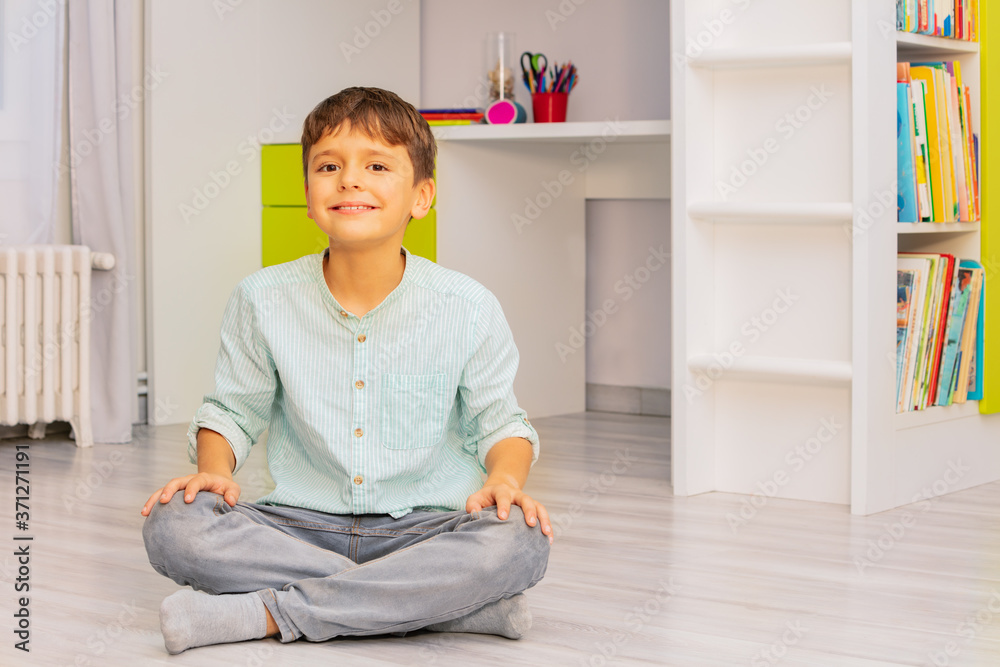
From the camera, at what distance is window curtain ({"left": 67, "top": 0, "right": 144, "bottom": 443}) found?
2.75 metres

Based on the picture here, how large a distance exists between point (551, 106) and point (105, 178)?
1079 millimetres

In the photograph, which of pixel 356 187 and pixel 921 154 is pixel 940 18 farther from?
pixel 356 187

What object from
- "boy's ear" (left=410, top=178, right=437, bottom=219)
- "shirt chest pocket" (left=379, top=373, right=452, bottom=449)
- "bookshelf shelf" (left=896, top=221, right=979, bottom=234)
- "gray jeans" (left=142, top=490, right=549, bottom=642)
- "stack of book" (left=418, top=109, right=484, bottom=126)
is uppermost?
"stack of book" (left=418, top=109, right=484, bottom=126)

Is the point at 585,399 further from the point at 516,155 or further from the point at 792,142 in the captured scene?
the point at 792,142

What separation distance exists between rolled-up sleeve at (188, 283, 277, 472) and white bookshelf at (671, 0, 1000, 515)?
3.20ft

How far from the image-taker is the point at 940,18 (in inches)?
83.7

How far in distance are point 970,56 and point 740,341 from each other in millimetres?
678

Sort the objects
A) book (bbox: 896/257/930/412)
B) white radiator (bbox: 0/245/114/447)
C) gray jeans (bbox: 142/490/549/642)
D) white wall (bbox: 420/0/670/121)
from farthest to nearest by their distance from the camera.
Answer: white wall (bbox: 420/0/670/121) < white radiator (bbox: 0/245/114/447) < book (bbox: 896/257/930/412) < gray jeans (bbox: 142/490/549/642)

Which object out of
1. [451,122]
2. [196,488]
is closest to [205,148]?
[451,122]

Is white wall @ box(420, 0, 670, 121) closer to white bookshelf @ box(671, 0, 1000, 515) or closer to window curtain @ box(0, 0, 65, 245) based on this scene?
white bookshelf @ box(671, 0, 1000, 515)

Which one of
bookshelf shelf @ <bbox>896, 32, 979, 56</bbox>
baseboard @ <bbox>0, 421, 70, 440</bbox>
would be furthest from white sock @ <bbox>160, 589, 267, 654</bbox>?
baseboard @ <bbox>0, 421, 70, 440</bbox>

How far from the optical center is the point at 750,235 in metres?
2.16

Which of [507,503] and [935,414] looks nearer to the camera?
[507,503]

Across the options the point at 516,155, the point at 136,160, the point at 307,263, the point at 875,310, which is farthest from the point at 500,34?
the point at 307,263
